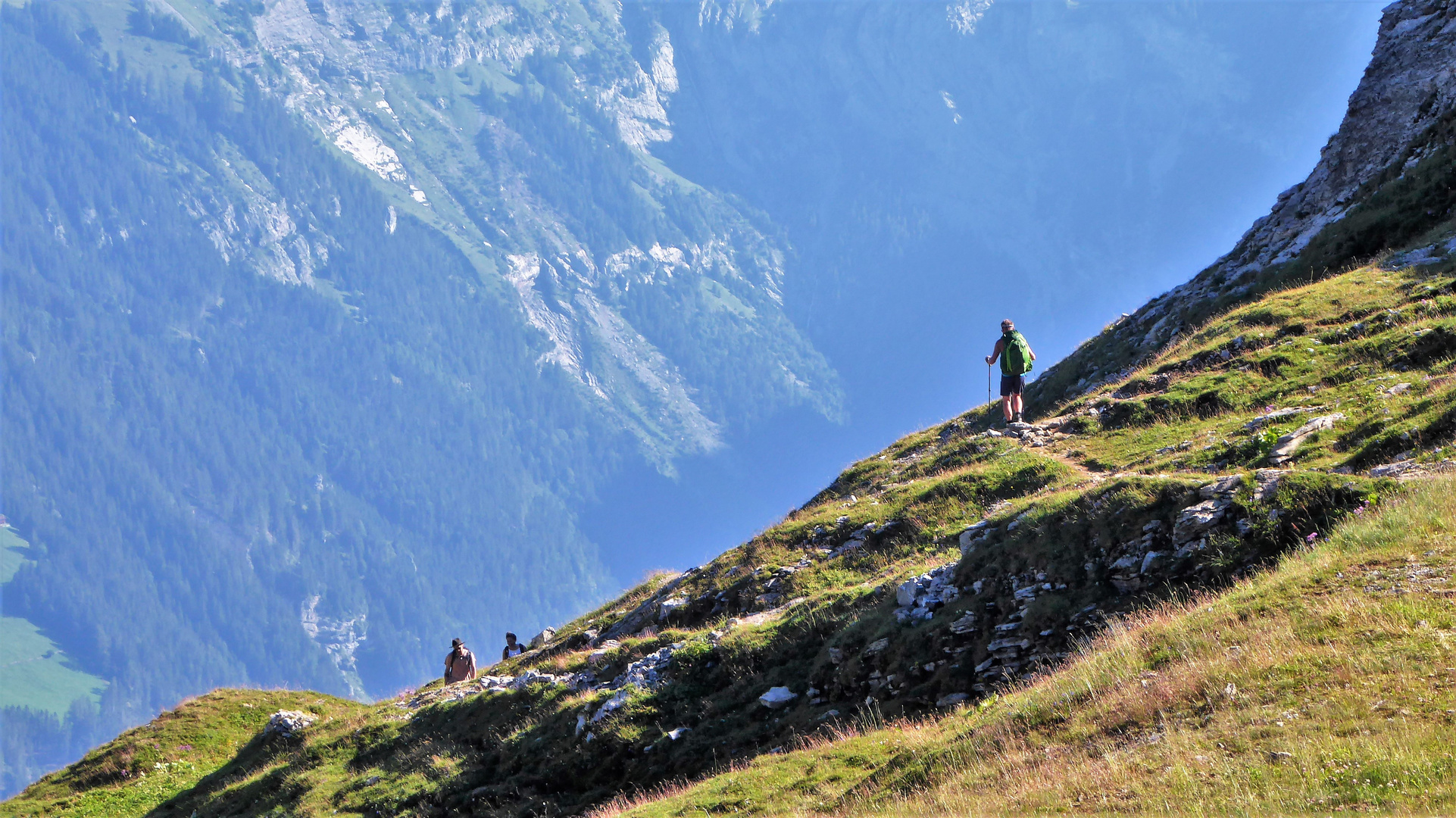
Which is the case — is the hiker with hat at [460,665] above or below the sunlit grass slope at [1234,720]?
above

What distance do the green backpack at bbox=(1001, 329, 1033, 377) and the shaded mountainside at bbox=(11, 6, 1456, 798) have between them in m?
2.36

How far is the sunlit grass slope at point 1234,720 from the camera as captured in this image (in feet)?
29.7

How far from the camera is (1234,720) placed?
34.3 feet

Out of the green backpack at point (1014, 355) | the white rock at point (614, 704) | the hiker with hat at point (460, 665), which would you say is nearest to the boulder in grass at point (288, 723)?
the hiker with hat at point (460, 665)

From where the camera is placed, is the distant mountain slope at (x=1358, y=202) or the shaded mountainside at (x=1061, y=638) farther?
the distant mountain slope at (x=1358, y=202)

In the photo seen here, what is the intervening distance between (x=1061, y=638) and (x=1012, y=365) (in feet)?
61.8

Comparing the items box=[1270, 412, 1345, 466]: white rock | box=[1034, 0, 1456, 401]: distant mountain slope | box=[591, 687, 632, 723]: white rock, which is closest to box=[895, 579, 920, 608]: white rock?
box=[591, 687, 632, 723]: white rock

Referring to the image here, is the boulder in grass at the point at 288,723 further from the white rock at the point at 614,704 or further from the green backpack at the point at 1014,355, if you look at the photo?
the green backpack at the point at 1014,355

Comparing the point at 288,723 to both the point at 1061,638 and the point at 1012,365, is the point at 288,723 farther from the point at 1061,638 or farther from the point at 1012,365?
the point at 1012,365

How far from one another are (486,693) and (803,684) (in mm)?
10010

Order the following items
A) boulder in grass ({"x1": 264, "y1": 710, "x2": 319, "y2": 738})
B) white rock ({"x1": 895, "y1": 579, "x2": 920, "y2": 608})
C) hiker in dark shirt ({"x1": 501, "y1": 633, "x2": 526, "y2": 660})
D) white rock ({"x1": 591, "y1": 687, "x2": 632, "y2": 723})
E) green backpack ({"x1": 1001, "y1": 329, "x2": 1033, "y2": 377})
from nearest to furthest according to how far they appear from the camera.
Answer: white rock ({"x1": 895, "y1": 579, "x2": 920, "y2": 608}) < white rock ({"x1": 591, "y1": 687, "x2": 632, "y2": 723}) < boulder in grass ({"x1": 264, "y1": 710, "x2": 319, "y2": 738}) < green backpack ({"x1": 1001, "y1": 329, "x2": 1033, "y2": 377}) < hiker in dark shirt ({"x1": 501, "y1": 633, "x2": 526, "y2": 660})

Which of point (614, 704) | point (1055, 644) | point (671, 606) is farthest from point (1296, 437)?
point (671, 606)

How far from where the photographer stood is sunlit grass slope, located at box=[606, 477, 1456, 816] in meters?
9.04

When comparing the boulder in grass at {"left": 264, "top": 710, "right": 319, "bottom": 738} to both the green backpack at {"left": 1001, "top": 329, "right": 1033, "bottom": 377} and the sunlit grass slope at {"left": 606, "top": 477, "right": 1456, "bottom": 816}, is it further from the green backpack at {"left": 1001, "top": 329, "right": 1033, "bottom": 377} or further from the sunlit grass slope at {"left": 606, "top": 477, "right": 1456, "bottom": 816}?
the green backpack at {"left": 1001, "top": 329, "right": 1033, "bottom": 377}
